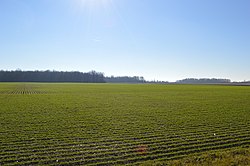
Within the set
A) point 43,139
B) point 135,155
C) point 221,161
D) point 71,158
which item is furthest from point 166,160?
point 43,139

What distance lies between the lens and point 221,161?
28.7ft

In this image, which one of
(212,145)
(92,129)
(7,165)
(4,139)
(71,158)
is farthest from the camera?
(92,129)

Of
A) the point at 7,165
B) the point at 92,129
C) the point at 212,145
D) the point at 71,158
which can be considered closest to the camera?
the point at 7,165

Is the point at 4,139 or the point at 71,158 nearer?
the point at 71,158

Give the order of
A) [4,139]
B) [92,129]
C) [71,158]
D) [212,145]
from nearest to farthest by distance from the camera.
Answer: [71,158] < [212,145] < [4,139] < [92,129]

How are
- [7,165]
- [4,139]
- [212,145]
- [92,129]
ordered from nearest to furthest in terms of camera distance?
1. [7,165]
2. [212,145]
3. [4,139]
4. [92,129]

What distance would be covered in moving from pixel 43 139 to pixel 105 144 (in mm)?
3264

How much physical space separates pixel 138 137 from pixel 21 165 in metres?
5.96

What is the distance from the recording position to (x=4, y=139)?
1188cm

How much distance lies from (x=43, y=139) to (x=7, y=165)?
139 inches

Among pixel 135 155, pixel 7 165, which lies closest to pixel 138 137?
pixel 135 155

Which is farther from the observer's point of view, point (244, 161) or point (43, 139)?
point (43, 139)

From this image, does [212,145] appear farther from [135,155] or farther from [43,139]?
[43,139]

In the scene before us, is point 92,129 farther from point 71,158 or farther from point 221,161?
point 221,161
